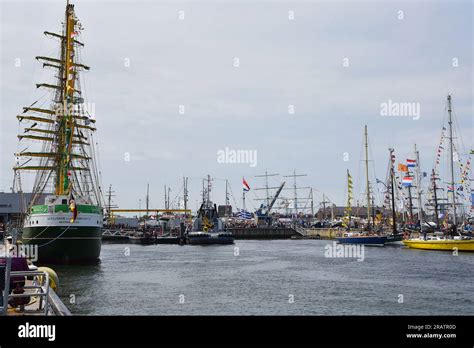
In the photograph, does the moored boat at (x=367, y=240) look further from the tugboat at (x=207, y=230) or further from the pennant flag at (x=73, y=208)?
the pennant flag at (x=73, y=208)

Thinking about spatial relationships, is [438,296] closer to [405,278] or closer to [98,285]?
[405,278]

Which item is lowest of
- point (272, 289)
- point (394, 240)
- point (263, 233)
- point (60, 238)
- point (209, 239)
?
point (263, 233)

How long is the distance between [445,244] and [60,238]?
178ft

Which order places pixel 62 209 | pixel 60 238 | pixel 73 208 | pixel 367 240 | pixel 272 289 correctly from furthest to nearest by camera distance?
pixel 367 240, pixel 62 209, pixel 60 238, pixel 73 208, pixel 272 289

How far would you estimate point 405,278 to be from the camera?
42.5m

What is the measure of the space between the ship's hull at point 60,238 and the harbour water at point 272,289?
2.29 metres

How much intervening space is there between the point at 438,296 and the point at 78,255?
125 ft

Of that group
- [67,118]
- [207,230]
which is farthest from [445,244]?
[207,230]

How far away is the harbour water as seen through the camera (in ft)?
93.0

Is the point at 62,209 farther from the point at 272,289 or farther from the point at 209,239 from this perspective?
the point at 209,239

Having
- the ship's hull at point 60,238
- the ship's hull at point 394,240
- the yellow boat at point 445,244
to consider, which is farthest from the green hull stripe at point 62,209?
the ship's hull at point 394,240

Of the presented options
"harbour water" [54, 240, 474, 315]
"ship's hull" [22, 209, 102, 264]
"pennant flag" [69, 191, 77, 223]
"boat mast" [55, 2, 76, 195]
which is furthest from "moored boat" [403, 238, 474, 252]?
"boat mast" [55, 2, 76, 195]

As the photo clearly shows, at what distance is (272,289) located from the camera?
36.7 metres
